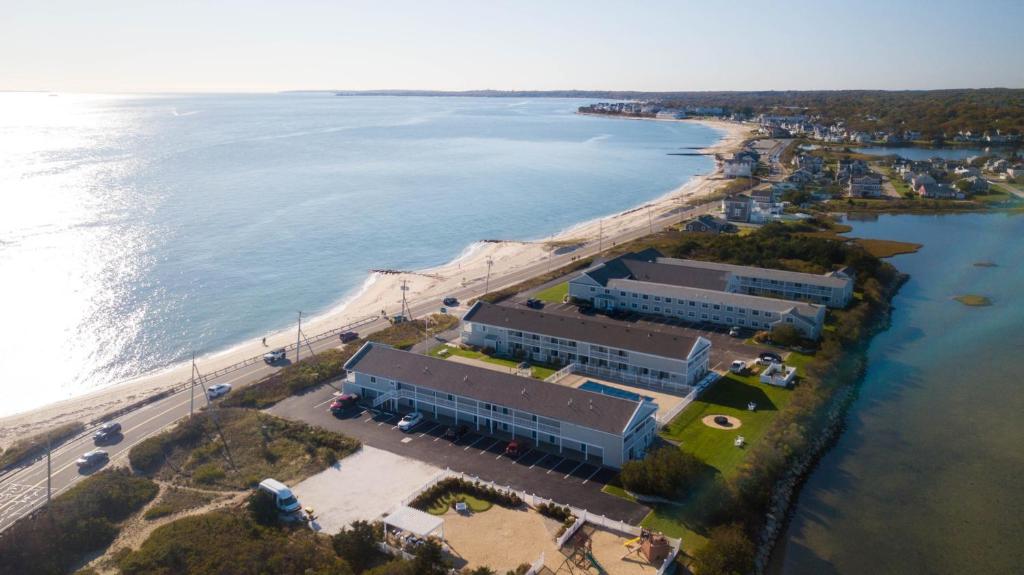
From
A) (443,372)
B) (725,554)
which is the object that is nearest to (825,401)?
(725,554)

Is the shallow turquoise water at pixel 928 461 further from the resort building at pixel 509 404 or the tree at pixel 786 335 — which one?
the resort building at pixel 509 404

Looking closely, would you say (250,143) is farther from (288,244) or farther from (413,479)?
Result: (413,479)

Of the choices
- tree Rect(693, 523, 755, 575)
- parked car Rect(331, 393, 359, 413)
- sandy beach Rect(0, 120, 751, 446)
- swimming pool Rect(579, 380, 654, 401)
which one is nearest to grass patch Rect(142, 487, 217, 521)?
parked car Rect(331, 393, 359, 413)

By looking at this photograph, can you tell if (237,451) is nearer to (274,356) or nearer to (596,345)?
(274,356)

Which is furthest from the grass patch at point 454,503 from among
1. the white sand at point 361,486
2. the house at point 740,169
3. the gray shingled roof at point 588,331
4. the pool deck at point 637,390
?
the house at point 740,169

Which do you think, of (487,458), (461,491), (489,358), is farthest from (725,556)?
(489,358)

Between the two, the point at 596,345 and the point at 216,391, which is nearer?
the point at 216,391
